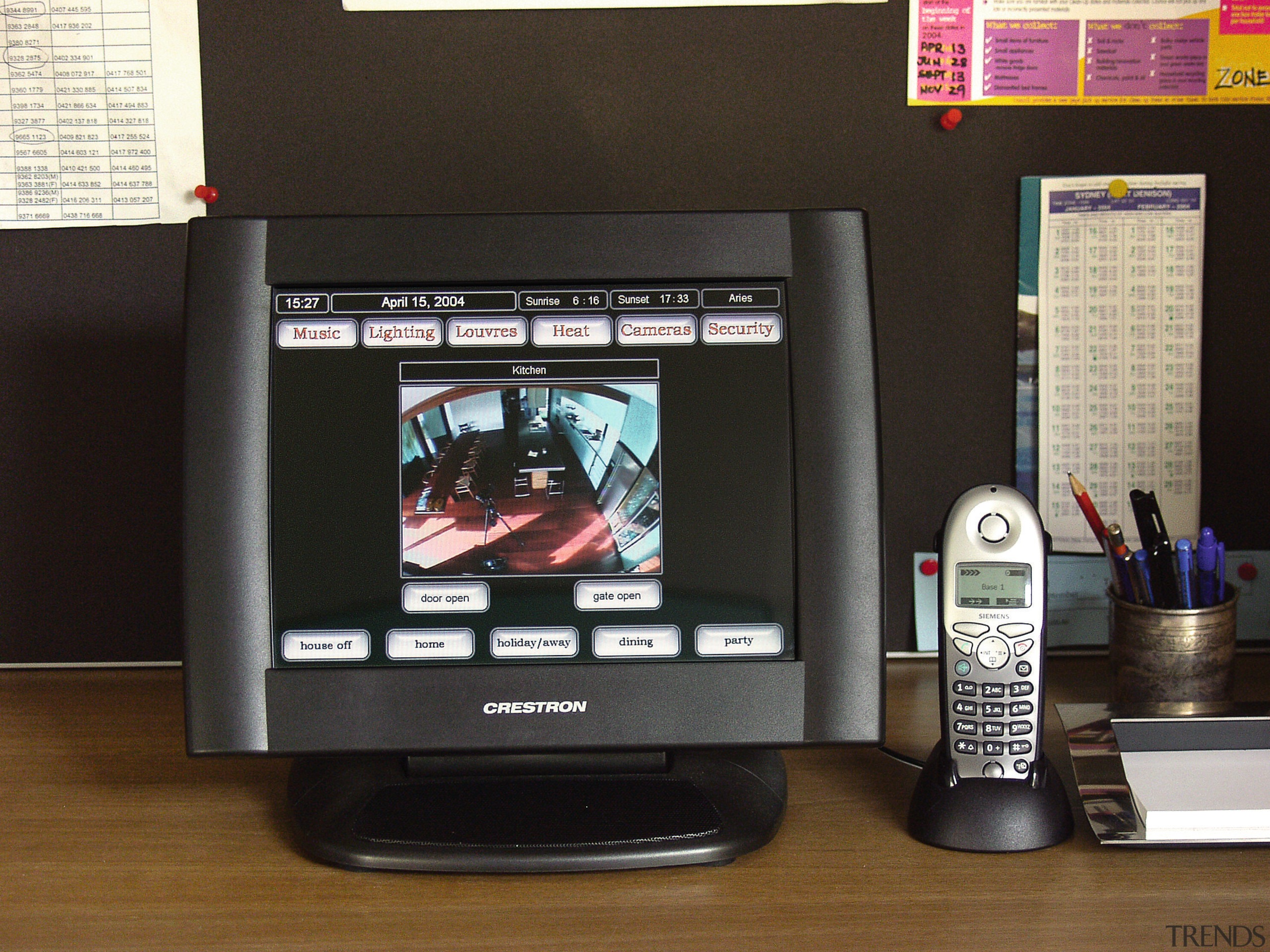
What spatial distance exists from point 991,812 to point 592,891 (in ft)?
0.80

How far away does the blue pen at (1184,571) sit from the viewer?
0.75 meters

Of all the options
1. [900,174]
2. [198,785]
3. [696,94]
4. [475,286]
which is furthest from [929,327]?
[198,785]

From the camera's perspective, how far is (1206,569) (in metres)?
0.76

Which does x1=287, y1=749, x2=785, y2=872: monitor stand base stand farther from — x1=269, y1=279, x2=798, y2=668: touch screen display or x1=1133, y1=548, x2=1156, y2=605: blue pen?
x1=1133, y1=548, x2=1156, y2=605: blue pen

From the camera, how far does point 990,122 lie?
89 centimetres

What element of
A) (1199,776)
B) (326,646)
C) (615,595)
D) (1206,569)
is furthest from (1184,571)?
(326,646)

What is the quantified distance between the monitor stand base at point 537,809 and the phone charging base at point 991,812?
10cm

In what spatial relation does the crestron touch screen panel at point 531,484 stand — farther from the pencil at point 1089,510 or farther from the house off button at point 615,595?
the pencil at point 1089,510

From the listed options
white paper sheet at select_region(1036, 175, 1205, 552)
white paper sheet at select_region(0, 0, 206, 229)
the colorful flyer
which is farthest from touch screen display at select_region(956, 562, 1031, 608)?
white paper sheet at select_region(0, 0, 206, 229)

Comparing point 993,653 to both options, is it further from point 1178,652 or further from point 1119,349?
point 1119,349

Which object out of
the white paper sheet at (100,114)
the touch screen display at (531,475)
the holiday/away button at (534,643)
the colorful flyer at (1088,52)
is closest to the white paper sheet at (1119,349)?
the colorful flyer at (1088,52)

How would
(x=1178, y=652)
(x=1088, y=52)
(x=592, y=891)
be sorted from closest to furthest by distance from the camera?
1. (x=592, y=891)
2. (x=1178, y=652)
3. (x=1088, y=52)

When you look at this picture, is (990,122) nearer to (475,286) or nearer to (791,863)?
(475,286)

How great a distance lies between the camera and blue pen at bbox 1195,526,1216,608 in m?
0.76
